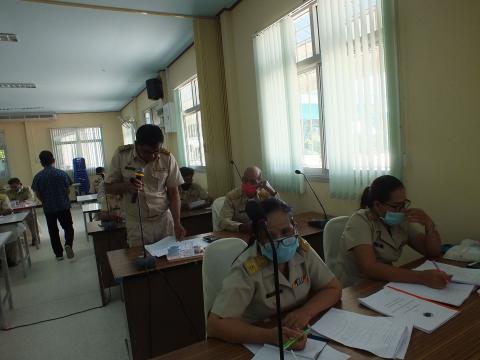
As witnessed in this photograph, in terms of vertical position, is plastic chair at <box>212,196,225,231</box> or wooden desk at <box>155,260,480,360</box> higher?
plastic chair at <box>212,196,225,231</box>

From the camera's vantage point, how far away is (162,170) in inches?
102

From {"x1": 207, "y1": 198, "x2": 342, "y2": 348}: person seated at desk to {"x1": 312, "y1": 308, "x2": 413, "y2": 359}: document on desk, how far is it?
66mm

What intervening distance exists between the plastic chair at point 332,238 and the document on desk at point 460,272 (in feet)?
1.42

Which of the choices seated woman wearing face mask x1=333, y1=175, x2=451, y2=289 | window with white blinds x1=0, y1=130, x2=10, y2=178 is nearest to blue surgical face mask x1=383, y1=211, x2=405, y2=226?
seated woman wearing face mask x1=333, y1=175, x2=451, y2=289

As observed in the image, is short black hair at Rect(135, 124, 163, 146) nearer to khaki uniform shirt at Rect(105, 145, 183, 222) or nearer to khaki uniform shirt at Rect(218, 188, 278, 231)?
khaki uniform shirt at Rect(105, 145, 183, 222)

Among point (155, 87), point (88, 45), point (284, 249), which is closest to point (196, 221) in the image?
point (284, 249)

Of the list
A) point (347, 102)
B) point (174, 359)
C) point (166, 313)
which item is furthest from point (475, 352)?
point (347, 102)

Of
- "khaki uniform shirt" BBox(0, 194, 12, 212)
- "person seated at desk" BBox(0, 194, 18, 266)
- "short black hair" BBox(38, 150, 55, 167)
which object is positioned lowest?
"person seated at desk" BBox(0, 194, 18, 266)

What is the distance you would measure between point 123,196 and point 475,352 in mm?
2293

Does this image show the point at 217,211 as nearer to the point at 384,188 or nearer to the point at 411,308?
the point at 384,188

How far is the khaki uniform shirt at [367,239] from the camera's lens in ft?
5.46

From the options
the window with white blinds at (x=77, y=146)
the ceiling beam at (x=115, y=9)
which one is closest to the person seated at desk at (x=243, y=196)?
the ceiling beam at (x=115, y=9)

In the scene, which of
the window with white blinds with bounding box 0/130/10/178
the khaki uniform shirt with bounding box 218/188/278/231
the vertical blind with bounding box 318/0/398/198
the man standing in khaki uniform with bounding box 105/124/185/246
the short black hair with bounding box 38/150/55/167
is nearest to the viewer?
the vertical blind with bounding box 318/0/398/198

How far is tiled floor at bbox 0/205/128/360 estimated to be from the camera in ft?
8.37
